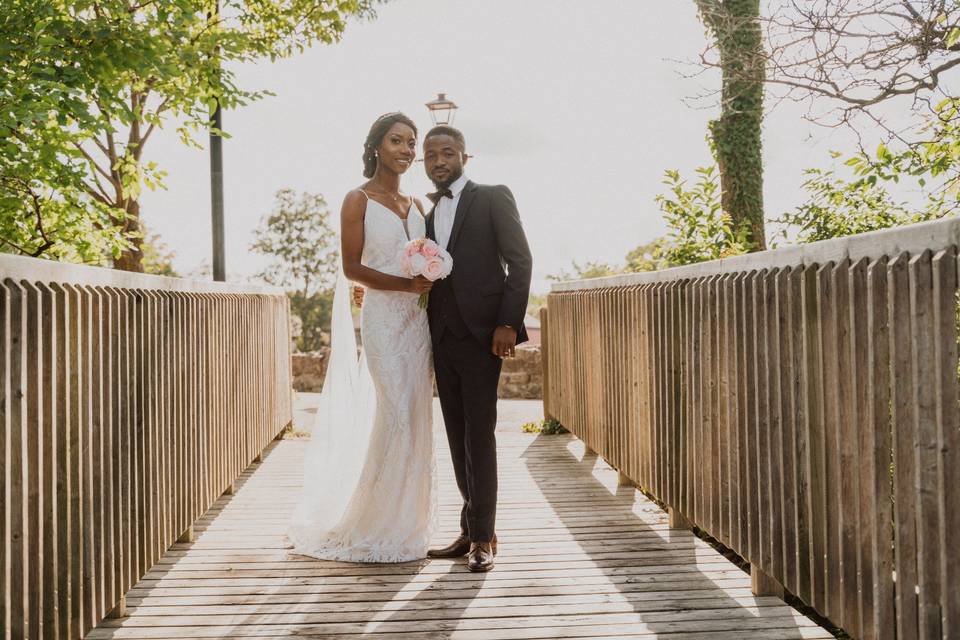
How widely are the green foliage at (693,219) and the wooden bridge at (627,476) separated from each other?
2.32 meters

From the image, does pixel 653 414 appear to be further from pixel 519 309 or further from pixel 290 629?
pixel 290 629

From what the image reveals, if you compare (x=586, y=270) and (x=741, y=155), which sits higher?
(x=586, y=270)

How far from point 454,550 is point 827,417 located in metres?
2.19

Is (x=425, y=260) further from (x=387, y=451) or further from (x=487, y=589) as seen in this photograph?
(x=487, y=589)

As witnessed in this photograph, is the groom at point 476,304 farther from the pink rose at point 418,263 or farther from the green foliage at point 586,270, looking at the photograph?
the green foliage at point 586,270

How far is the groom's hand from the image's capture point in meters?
4.11

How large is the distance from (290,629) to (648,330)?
8.96 feet

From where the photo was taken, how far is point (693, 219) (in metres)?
8.00

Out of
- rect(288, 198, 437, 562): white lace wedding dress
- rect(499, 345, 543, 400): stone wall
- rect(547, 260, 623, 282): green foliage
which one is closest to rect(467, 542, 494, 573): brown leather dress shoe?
rect(288, 198, 437, 562): white lace wedding dress

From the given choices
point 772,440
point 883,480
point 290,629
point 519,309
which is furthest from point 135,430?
point 883,480

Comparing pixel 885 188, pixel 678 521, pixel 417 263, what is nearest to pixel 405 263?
pixel 417 263

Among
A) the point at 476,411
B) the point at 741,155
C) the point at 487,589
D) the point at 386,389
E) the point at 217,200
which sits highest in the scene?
the point at 741,155

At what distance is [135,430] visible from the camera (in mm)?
3512

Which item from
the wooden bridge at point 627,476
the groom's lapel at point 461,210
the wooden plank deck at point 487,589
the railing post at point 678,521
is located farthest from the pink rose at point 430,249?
the railing post at point 678,521
